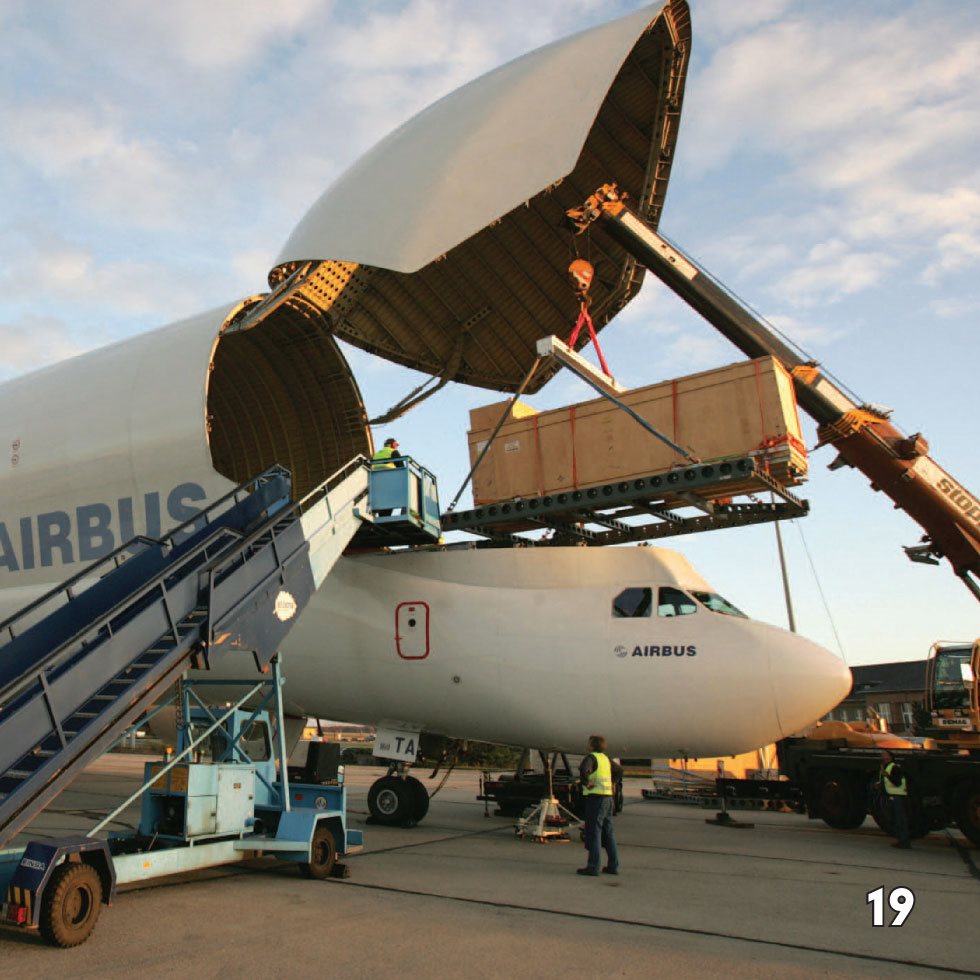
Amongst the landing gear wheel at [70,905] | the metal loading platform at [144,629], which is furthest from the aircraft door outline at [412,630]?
the landing gear wheel at [70,905]

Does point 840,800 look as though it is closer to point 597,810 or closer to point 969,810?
point 969,810

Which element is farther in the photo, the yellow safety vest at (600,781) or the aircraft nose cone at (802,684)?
the aircraft nose cone at (802,684)

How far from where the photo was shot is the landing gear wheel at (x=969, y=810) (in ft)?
38.7

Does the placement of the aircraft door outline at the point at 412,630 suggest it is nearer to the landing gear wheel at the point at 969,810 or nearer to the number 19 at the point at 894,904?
the number 19 at the point at 894,904

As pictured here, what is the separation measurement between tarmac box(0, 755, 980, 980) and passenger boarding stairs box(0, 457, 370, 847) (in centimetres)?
143

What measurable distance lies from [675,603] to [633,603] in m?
0.60

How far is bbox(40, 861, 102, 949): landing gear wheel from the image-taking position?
20.1 ft

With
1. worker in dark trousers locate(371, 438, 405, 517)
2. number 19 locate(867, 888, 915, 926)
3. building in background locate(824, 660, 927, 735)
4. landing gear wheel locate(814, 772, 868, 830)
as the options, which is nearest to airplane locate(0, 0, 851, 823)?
worker in dark trousers locate(371, 438, 405, 517)

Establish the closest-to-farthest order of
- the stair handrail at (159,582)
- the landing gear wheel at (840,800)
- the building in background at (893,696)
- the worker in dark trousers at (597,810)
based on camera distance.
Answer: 1. the stair handrail at (159,582)
2. the worker in dark trousers at (597,810)
3. the landing gear wheel at (840,800)
4. the building in background at (893,696)

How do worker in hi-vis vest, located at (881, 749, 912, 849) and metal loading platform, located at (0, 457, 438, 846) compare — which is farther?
worker in hi-vis vest, located at (881, 749, 912, 849)

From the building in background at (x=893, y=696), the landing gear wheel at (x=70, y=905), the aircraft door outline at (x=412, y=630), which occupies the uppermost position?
the aircraft door outline at (x=412, y=630)

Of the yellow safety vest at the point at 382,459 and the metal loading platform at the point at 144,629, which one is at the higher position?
the yellow safety vest at the point at 382,459

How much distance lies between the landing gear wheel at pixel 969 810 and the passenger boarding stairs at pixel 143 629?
946 cm

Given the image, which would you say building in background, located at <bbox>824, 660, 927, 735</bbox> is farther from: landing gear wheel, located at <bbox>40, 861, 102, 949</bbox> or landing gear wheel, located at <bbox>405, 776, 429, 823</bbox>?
landing gear wheel, located at <bbox>40, 861, 102, 949</bbox>
